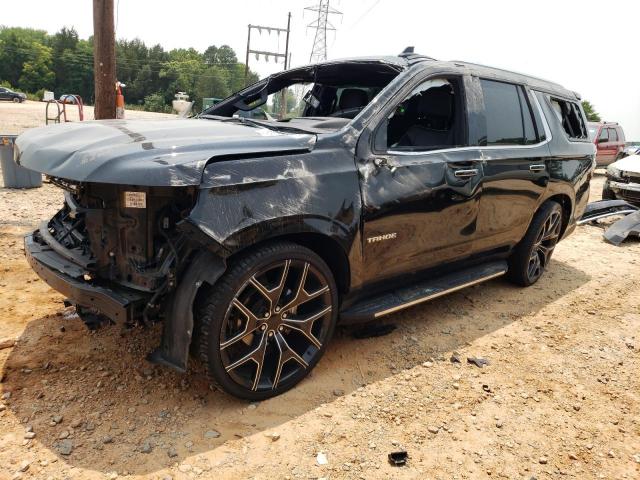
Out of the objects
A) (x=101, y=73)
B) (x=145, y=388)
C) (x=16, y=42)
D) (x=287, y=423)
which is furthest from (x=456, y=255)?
(x=16, y=42)

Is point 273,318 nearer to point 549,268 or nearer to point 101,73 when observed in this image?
point 549,268

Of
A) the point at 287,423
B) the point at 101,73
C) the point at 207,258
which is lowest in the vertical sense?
the point at 287,423

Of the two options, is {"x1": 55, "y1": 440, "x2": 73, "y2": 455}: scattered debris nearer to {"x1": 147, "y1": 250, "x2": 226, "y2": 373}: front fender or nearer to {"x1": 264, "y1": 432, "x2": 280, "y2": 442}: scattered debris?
{"x1": 147, "y1": 250, "x2": 226, "y2": 373}: front fender

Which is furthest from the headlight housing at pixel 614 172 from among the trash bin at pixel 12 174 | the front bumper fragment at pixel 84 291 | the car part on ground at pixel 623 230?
the trash bin at pixel 12 174

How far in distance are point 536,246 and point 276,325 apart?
3194 mm

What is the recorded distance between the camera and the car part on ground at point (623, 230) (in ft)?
23.1

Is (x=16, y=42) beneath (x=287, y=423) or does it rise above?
above

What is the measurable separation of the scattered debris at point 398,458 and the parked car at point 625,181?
891cm

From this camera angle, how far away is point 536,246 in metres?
4.71

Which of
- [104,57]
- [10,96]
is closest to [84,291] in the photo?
[104,57]

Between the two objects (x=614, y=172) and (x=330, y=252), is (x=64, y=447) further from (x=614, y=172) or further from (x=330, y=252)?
(x=614, y=172)

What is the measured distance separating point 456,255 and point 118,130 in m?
2.52

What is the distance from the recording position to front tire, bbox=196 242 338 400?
2393mm

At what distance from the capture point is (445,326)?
12.6 ft
